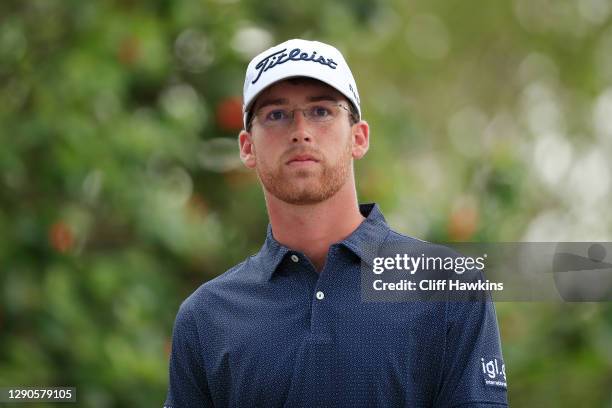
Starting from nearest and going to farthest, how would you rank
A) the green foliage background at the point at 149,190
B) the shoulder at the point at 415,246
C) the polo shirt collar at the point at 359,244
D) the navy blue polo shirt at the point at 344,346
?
the navy blue polo shirt at the point at 344,346, the polo shirt collar at the point at 359,244, the shoulder at the point at 415,246, the green foliage background at the point at 149,190

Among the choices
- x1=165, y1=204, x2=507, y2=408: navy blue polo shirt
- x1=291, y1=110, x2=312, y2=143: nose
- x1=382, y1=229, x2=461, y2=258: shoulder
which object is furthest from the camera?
x1=382, y1=229, x2=461, y2=258: shoulder

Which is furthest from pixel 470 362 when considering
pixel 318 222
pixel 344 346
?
pixel 318 222

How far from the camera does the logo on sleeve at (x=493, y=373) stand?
14.3ft

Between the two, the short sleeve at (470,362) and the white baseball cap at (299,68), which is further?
the white baseball cap at (299,68)

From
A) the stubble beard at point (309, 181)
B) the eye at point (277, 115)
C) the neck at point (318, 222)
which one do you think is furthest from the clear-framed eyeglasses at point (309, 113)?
the neck at point (318, 222)

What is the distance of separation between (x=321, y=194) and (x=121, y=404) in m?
6.18

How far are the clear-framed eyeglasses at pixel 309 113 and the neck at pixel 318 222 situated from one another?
222 millimetres

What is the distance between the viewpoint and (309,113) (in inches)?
177

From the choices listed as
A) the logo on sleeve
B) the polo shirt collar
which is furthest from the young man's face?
the logo on sleeve

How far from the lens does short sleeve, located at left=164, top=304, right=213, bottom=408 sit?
4.67 meters

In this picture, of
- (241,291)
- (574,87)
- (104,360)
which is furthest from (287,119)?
(574,87)

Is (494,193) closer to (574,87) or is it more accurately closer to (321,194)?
(321,194)

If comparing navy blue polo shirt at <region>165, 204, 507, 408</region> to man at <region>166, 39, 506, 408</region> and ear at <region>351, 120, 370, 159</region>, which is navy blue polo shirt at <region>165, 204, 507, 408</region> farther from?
ear at <region>351, 120, 370, 159</region>

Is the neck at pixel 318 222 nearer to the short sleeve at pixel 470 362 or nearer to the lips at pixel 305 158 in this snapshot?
the lips at pixel 305 158
